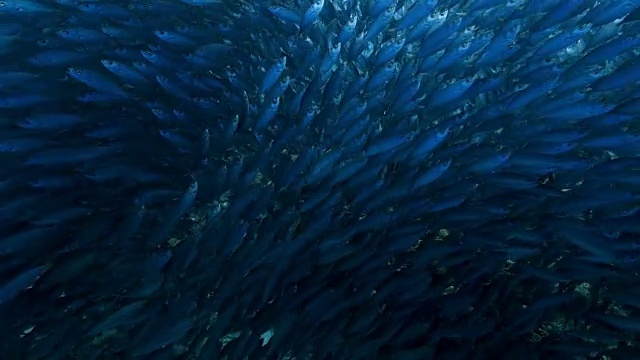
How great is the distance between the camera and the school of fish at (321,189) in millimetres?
3730

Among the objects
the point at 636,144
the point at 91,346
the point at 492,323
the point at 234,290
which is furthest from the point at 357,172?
the point at 91,346

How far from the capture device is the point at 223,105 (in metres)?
4.49

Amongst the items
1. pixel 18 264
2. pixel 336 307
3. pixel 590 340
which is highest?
pixel 18 264

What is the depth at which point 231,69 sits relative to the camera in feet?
15.0

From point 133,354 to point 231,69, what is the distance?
2.24 metres

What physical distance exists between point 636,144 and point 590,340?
1.45 m

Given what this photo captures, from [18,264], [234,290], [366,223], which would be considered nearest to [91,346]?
[18,264]

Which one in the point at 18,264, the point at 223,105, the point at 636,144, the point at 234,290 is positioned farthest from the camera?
the point at 223,105

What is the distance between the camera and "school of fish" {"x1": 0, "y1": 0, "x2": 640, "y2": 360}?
3.73 m

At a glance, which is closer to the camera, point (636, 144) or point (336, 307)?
point (636, 144)

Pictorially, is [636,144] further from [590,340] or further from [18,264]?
[18,264]

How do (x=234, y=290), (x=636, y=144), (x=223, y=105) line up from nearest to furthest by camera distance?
(x=636, y=144), (x=234, y=290), (x=223, y=105)

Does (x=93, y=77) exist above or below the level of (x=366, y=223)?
above

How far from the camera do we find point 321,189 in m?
3.98
